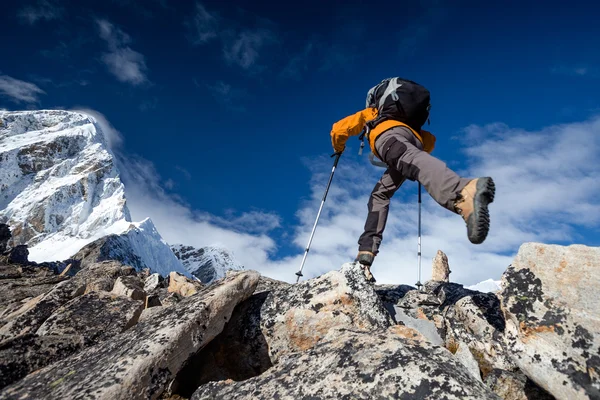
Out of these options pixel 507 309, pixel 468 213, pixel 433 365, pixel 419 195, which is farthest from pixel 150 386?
pixel 419 195

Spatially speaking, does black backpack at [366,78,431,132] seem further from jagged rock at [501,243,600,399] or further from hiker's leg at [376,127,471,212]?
jagged rock at [501,243,600,399]

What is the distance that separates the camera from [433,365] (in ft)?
9.20

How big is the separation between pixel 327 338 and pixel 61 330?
440 centimetres

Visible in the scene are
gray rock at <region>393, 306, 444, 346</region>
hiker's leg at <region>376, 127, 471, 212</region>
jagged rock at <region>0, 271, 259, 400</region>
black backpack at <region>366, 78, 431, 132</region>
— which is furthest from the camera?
black backpack at <region>366, 78, 431, 132</region>

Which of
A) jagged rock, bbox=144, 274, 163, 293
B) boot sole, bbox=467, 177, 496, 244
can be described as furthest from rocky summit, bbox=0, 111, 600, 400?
jagged rock, bbox=144, 274, 163, 293

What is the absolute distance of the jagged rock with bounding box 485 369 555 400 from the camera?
3.33 metres

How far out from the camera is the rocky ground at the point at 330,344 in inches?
110

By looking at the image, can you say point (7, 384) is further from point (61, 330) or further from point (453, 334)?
point (453, 334)

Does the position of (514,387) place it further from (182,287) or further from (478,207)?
(182,287)

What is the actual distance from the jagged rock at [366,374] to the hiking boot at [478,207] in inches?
56.7

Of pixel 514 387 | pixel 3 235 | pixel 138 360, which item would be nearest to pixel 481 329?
pixel 514 387

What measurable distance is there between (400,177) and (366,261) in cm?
207

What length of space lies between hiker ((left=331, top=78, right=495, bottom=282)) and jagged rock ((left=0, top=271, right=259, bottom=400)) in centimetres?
329

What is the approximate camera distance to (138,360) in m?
3.37
